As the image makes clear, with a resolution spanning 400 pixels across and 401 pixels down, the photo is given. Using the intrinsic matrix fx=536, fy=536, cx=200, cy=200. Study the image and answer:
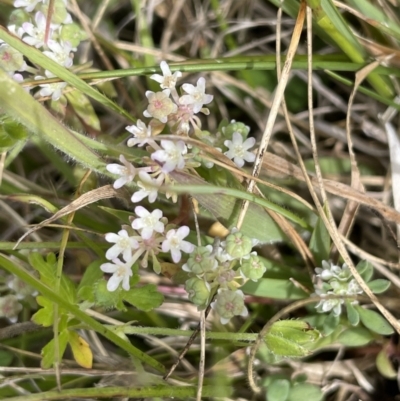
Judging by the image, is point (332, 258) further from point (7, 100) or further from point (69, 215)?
point (7, 100)

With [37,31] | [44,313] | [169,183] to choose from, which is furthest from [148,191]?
[37,31]

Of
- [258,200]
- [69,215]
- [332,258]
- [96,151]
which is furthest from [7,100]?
[332,258]

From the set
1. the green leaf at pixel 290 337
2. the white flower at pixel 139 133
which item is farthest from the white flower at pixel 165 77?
the green leaf at pixel 290 337

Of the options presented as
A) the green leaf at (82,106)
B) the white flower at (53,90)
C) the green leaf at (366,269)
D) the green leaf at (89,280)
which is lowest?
the green leaf at (89,280)

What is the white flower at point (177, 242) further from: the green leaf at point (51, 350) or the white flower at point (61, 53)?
the white flower at point (61, 53)

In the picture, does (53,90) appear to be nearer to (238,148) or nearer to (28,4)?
(28,4)

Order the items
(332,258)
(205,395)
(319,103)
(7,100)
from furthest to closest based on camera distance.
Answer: (319,103)
(332,258)
(205,395)
(7,100)

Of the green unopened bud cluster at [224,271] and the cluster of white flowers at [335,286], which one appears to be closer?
the green unopened bud cluster at [224,271]
